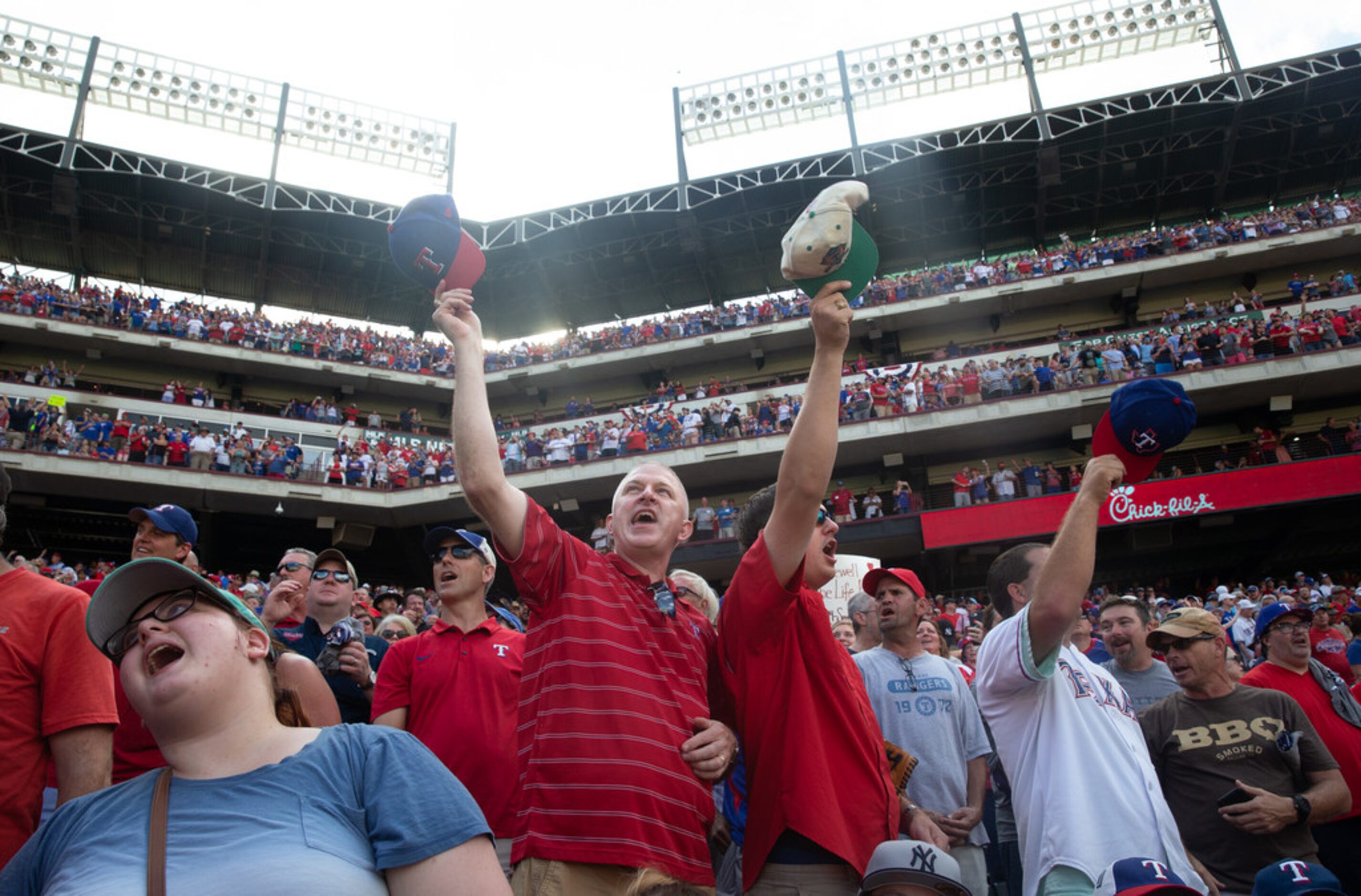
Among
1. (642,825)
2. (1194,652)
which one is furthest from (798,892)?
(1194,652)

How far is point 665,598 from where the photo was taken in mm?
2387

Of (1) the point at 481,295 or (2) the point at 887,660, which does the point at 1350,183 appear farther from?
(2) the point at 887,660

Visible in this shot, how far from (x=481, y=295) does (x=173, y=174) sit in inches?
444

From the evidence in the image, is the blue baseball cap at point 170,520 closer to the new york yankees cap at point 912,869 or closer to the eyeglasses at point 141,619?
the eyeglasses at point 141,619

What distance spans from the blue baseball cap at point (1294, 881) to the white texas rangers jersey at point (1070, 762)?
269 millimetres

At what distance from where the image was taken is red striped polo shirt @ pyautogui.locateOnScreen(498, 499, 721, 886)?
1987mm

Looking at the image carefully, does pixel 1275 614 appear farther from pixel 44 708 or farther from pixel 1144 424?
pixel 44 708

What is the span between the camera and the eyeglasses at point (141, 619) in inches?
69.7

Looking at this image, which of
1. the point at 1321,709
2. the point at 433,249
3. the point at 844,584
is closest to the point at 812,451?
the point at 433,249

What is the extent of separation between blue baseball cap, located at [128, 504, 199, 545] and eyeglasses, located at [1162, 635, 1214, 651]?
14.4 feet

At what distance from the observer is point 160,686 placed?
5.46 feet

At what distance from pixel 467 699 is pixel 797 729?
166cm

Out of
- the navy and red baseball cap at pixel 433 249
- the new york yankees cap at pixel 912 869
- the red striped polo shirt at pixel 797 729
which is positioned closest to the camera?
the new york yankees cap at pixel 912 869

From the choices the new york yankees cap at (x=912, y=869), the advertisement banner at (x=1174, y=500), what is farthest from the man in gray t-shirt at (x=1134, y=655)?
the advertisement banner at (x=1174, y=500)
